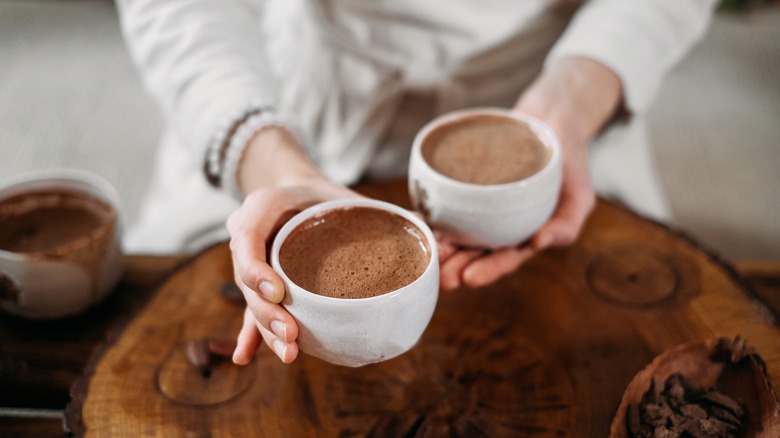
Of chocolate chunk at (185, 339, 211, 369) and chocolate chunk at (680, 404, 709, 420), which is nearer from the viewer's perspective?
chocolate chunk at (680, 404, 709, 420)

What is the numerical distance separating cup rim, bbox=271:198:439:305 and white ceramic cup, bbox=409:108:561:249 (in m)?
0.08

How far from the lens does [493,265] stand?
0.88 m

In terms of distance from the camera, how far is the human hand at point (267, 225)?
0.66m

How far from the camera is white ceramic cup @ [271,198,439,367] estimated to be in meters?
0.63

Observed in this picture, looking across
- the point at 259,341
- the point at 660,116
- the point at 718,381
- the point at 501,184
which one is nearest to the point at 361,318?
the point at 259,341

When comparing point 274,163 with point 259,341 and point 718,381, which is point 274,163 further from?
point 718,381

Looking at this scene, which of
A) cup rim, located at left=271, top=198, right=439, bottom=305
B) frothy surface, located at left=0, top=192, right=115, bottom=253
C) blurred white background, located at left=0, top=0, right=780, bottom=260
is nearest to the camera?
cup rim, located at left=271, top=198, right=439, bottom=305

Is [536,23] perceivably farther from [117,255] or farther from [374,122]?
[117,255]

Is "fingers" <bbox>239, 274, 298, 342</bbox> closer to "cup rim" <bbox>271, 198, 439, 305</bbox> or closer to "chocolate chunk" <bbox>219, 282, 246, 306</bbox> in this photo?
"cup rim" <bbox>271, 198, 439, 305</bbox>

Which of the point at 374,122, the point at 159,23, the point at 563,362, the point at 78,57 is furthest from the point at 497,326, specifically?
the point at 78,57

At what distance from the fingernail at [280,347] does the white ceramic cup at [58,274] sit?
0.40 meters

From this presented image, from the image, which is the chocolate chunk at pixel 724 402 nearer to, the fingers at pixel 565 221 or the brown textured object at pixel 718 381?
the brown textured object at pixel 718 381

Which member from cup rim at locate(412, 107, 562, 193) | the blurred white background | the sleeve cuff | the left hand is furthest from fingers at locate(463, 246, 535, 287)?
the blurred white background

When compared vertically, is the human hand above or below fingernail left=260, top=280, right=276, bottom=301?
below
